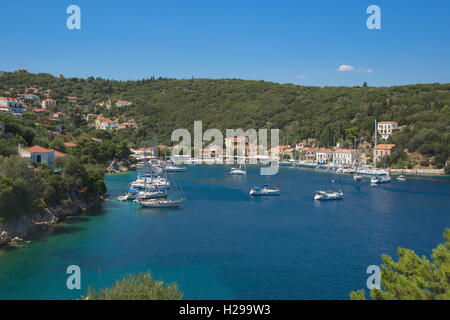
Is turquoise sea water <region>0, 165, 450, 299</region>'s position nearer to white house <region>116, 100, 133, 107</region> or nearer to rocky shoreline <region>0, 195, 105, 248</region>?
rocky shoreline <region>0, 195, 105, 248</region>

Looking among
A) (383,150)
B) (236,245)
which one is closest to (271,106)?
(383,150)

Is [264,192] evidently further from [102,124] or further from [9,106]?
[102,124]

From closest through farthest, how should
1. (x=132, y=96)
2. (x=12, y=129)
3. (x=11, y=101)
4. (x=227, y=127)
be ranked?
(x=12, y=129) → (x=11, y=101) → (x=227, y=127) → (x=132, y=96)

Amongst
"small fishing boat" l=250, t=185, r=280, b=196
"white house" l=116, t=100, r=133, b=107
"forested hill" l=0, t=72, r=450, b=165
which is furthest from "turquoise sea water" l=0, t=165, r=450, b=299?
"white house" l=116, t=100, r=133, b=107

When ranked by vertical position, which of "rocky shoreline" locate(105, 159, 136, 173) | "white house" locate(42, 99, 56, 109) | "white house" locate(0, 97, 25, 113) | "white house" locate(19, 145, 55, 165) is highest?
"white house" locate(42, 99, 56, 109)

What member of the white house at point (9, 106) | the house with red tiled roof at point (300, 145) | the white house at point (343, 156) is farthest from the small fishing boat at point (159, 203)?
the house with red tiled roof at point (300, 145)

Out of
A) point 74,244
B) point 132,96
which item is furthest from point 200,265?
point 132,96
